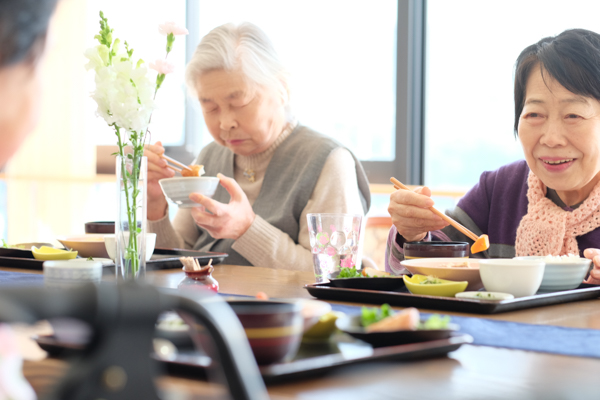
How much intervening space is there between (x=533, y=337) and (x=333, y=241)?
56 cm

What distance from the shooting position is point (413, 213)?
1.47 m

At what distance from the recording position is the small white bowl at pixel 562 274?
3.82 feet

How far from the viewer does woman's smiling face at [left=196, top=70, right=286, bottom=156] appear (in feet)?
7.08

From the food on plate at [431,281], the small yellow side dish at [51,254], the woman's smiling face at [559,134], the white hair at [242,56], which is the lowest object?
the small yellow side dish at [51,254]

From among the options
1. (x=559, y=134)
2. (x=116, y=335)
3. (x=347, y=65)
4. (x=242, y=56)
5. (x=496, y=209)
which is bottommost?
(x=496, y=209)

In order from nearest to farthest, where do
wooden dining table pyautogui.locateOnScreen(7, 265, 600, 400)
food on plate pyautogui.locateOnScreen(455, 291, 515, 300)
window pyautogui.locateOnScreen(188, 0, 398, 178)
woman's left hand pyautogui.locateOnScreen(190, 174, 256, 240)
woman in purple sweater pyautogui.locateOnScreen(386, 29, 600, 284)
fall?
wooden dining table pyautogui.locateOnScreen(7, 265, 600, 400)
food on plate pyautogui.locateOnScreen(455, 291, 515, 300)
woman in purple sweater pyautogui.locateOnScreen(386, 29, 600, 284)
woman's left hand pyautogui.locateOnScreen(190, 174, 256, 240)
window pyautogui.locateOnScreen(188, 0, 398, 178)

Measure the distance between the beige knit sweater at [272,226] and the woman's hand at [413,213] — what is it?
1.60ft

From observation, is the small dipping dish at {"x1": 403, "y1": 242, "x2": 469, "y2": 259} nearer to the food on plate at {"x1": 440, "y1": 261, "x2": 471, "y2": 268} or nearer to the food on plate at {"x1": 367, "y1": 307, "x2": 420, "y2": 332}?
the food on plate at {"x1": 440, "y1": 261, "x2": 471, "y2": 268}

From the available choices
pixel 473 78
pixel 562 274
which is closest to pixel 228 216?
pixel 562 274

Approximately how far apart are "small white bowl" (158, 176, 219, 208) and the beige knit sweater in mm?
354

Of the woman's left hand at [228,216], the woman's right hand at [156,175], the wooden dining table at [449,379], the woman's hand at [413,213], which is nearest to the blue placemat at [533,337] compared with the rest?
the wooden dining table at [449,379]

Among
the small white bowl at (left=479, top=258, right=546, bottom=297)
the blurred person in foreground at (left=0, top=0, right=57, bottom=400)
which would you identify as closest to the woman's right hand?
the small white bowl at (left=479, top=258, right=546, bottom=297)

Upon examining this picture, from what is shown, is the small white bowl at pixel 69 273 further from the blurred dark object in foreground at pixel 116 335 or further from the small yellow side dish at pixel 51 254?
the blurred dark object in foreground at pixel 116 335

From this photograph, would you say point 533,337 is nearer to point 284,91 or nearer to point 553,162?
point 553,162
